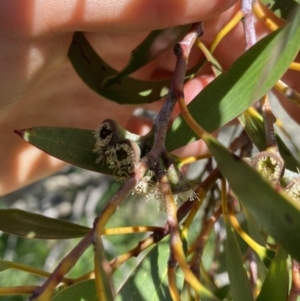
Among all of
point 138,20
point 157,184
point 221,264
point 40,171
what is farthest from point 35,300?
point 40,171

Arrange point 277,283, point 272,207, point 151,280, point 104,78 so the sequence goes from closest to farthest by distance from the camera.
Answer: point 272,207 < point 277,283 < point 151,280 < point 104,78

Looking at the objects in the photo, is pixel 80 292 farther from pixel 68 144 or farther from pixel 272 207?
pixel 272 207

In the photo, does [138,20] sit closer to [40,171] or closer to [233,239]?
[233,239]

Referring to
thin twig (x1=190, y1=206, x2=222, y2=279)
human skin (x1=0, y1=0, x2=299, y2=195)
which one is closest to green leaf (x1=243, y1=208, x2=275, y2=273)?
thin twig (x1=190, y1=206, x2=222, y2=279)

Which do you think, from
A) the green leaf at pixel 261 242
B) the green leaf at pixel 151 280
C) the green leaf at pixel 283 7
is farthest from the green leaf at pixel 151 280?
the green leaf at pixel 283 7

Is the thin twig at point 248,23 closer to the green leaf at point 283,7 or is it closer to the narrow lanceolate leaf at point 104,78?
the green leaf at point 283,7

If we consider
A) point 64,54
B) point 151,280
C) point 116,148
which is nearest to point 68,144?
point 116,148
